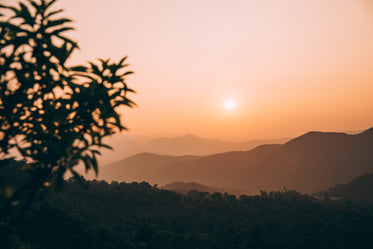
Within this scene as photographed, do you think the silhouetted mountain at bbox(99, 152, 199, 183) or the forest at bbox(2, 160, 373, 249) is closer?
the forest at bbox(2, 160, 373, 249)

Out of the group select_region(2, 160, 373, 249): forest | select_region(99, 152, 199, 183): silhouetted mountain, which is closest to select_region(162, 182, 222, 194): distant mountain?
select_region(2, 160, 373, 249): forest

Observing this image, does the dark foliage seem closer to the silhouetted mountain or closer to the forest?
the forest

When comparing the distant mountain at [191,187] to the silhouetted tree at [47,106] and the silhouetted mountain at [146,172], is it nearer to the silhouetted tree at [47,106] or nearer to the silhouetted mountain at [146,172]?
the silhouetted mountain at [146,172]

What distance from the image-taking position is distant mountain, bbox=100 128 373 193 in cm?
9331

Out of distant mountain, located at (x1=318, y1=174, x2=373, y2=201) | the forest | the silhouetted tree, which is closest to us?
the silhouetted tree

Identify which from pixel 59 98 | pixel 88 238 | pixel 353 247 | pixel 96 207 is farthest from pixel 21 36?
pixel 96 207

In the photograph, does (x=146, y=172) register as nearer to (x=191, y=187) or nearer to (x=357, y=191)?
(x=191, y=187)

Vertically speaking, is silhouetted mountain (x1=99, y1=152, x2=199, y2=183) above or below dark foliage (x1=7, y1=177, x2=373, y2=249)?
above

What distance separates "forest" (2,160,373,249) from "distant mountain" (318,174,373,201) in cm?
2641

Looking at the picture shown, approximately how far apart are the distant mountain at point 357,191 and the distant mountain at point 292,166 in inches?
924

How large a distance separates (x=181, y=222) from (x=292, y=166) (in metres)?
95.5

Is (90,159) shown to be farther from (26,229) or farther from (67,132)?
(26,229)

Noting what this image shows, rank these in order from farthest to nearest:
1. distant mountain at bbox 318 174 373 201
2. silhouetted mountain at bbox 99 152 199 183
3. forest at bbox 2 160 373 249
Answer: silhouetted mountain at bbox 99 152 199 183 < distant mountain at bbox 318 174 373 201 < forest at bbox 2 160 373 249

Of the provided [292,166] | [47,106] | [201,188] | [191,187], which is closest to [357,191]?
[201,188]
